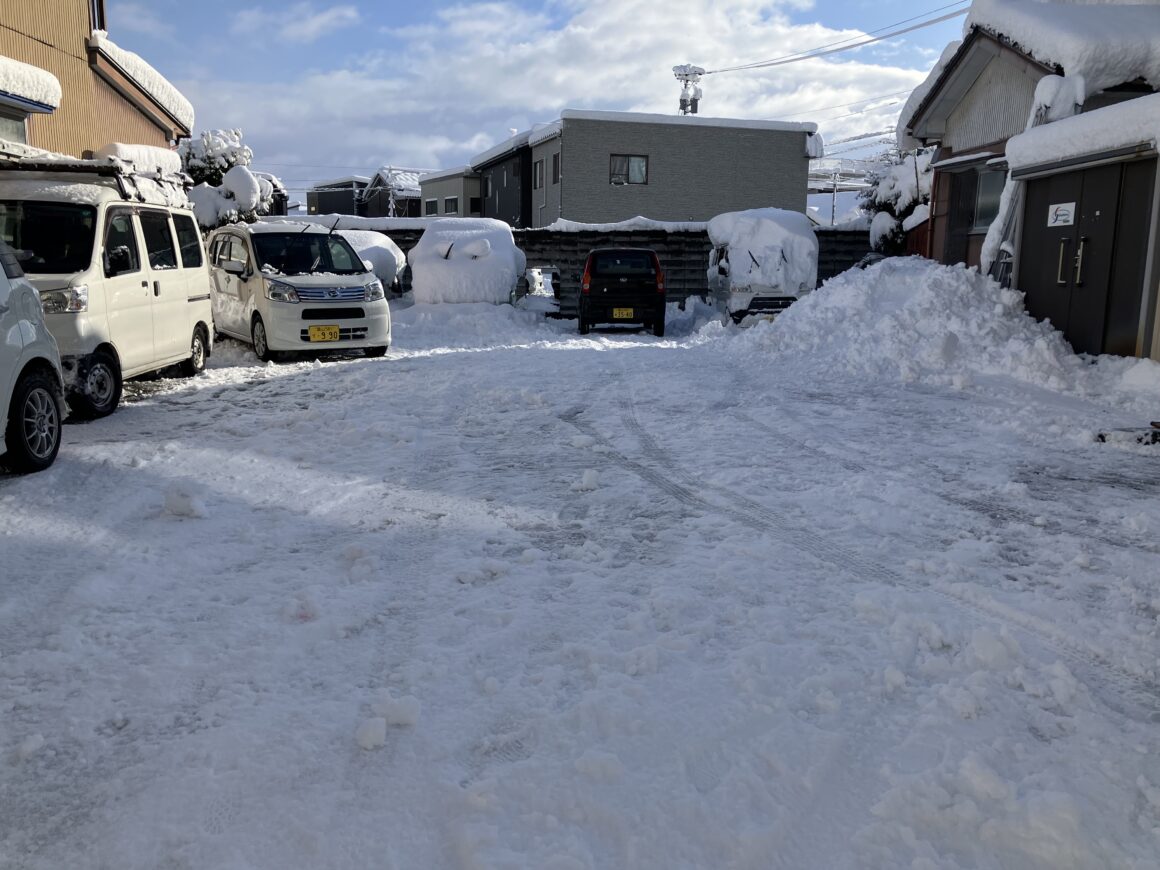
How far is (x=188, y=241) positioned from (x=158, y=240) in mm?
Answer: 924

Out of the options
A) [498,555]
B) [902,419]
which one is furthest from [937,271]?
[498,555]

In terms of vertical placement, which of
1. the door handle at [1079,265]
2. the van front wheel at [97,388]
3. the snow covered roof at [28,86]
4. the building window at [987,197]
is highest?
the snow covered roof at [28,86]

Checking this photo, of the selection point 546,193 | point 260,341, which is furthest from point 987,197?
point 546,193

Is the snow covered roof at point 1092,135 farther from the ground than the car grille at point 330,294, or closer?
farther from the ground

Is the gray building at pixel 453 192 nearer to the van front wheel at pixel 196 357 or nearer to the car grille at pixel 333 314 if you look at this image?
the car grille at pixel 333 314

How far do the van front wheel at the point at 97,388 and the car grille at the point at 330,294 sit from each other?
358 cm

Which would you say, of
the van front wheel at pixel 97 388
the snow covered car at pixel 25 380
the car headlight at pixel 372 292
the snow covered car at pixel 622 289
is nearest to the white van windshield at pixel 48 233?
the van front wheel at pixel 97 388

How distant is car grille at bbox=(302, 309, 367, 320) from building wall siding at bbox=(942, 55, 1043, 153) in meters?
11.0

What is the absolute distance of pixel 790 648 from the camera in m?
3.24

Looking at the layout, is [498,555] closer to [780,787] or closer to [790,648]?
[790,648]

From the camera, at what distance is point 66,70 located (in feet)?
51.1

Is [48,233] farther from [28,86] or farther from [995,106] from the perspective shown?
[995,106]

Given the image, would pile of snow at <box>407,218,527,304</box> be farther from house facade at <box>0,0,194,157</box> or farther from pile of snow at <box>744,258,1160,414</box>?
house facade at <box>0,0,194,157</box>

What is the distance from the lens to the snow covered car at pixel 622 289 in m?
15.5
